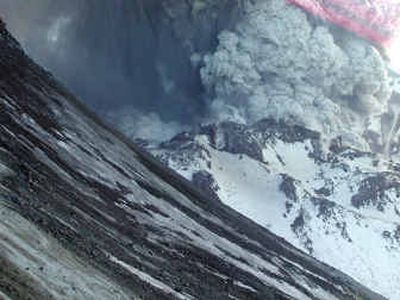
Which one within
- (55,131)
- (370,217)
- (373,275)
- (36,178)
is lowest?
(36,178)

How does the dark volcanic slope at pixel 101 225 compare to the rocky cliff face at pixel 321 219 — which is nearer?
the dark volcanic slope at pixel 101 225

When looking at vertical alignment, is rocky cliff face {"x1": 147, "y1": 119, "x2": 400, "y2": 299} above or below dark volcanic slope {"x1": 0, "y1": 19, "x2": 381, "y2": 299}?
above

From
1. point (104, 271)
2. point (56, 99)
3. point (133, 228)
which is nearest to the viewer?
point (104, 271)

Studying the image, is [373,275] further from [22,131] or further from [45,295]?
[45,295]

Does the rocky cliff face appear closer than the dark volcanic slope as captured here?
No

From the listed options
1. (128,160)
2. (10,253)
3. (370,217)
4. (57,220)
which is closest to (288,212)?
(370,217)

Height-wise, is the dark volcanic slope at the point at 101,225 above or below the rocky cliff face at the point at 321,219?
below

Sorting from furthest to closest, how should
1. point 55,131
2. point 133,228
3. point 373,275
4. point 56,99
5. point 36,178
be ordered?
point 373,275 < point 56,99 < point 55,131 < point 133,228 < point 36,178

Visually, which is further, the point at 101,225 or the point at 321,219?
the point at 321,219
